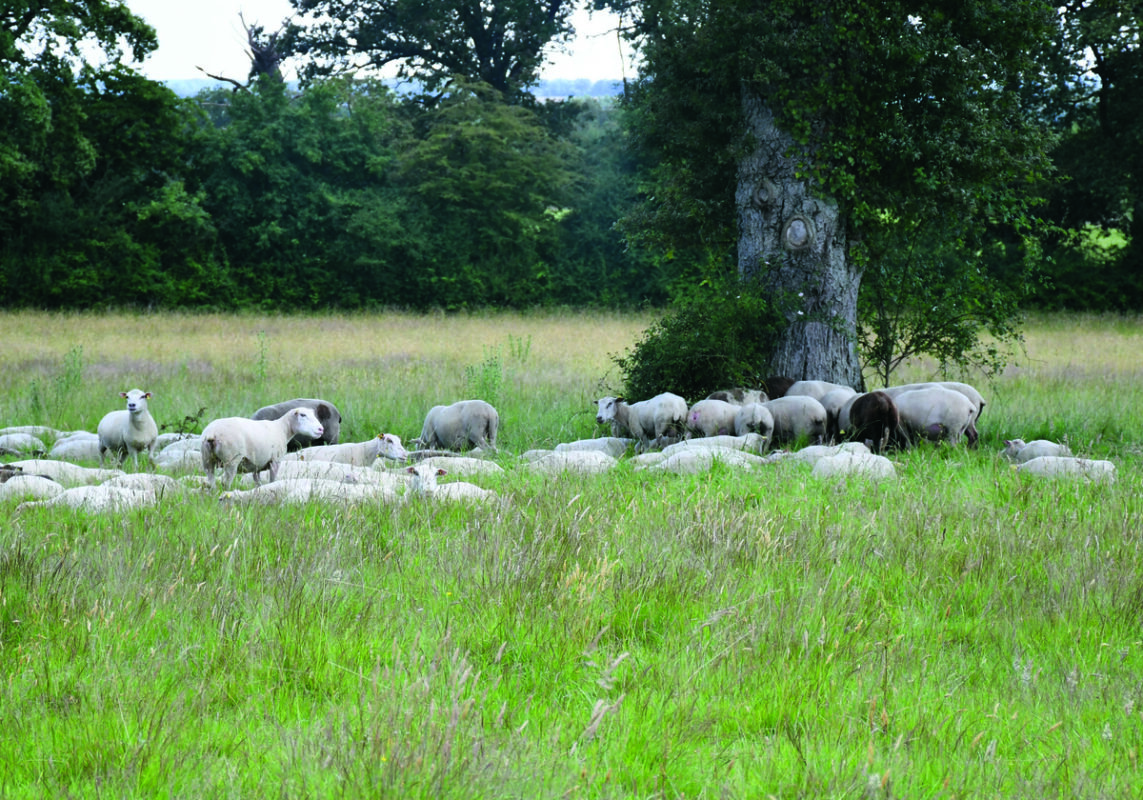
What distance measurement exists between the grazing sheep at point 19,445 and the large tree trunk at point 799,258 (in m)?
8.01

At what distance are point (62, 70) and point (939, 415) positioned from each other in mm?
29689

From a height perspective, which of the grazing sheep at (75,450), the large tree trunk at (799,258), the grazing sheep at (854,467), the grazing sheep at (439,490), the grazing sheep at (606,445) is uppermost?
the large tree trunk at (799,258)

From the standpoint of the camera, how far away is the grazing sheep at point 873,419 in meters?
9.37

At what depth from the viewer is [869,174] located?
11.6 m

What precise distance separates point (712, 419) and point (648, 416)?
2.14 ft

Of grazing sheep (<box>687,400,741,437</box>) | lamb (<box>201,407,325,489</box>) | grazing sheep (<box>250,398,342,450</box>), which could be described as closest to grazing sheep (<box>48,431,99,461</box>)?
grazing sheep (<box>250,398,342,450</box>)

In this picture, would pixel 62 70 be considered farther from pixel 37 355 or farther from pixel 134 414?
pixel 134 414

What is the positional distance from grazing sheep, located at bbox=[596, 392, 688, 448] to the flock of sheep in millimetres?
13

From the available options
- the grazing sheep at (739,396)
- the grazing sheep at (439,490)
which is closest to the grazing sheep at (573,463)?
the grazing sheep at (439,490)

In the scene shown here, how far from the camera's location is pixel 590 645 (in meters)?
3.29

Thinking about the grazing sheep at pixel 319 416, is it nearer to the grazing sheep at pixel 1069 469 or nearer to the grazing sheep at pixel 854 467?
the grazing sheep at pixel 854 467

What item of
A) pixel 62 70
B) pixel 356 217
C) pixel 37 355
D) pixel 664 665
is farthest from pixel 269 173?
pixel 664 665

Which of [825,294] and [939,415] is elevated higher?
[825,294]

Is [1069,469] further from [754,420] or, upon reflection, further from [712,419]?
[712,419]
